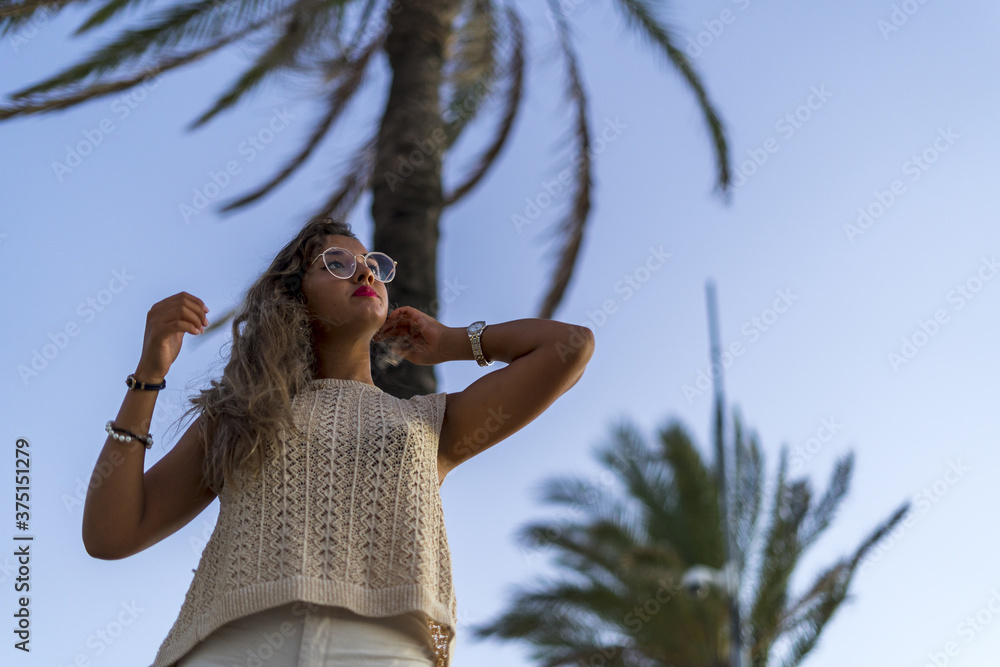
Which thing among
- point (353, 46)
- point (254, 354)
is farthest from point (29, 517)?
point (353, 46)

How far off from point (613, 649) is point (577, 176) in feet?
15.9

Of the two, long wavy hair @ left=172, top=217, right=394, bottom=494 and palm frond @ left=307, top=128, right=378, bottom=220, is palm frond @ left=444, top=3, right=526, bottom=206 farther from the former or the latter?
long wavy hair @ left=172, top=217, right=394, bottom=494

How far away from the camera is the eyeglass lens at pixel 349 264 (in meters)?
2.91

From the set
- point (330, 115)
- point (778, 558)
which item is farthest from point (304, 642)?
point (778, 558)

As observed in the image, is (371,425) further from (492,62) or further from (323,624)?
(492,62)

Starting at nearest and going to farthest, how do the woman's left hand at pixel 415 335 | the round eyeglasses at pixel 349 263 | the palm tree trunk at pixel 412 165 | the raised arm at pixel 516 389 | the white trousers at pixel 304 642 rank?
the white trousers at pixel 304 642 → the raised arm at pixel 516 389 → the round eyeglasses at pixel 349 263 → the woman's left hand at pixel 415 335 → the palm tree trunk at pixel 412 165

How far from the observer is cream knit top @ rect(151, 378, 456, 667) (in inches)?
92.0

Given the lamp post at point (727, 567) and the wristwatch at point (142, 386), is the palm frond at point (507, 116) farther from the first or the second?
the wristwatch at point (142, 386)

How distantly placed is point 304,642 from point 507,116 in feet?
25.6

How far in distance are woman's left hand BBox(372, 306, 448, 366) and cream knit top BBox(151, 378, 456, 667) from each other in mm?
374

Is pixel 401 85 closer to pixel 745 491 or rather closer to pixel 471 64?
pixel 471 64

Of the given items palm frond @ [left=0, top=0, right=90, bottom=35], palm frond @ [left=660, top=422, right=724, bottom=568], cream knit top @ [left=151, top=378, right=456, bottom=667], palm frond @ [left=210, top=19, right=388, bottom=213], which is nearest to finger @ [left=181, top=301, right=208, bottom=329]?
cream knit top @ [left=151, top=378, right=456, bottom=667]

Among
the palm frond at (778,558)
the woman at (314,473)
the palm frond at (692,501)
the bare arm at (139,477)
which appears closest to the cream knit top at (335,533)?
the woman at (314,473)

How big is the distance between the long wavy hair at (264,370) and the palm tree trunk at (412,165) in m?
1.54
